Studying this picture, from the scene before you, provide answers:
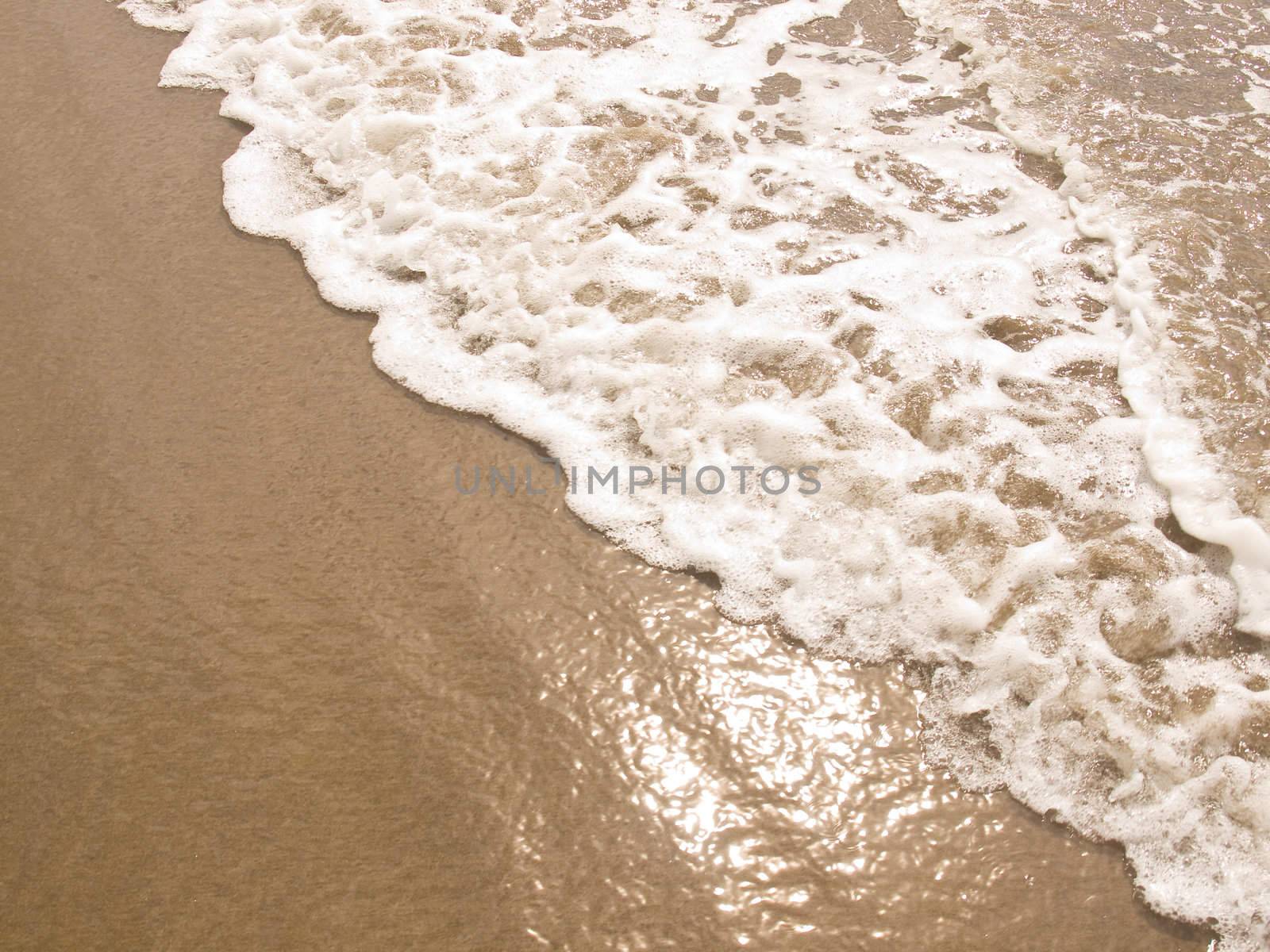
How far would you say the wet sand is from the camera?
171 centimetres

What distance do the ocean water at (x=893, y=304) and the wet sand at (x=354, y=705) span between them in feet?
0.45

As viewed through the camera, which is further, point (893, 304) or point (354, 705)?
point (893, 304)

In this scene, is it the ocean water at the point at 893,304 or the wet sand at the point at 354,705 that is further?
the ocean water at the point at 893,304

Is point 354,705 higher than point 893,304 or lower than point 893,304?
lower

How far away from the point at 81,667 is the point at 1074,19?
13.4 ft

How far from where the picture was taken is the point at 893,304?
2703 millimetres

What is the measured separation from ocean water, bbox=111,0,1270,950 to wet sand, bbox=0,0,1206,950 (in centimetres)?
14

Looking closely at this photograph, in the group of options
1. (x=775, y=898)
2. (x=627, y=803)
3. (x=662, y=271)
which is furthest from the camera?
(x=662, y=271)

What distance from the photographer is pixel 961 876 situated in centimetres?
175

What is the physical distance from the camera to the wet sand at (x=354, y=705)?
1.71m

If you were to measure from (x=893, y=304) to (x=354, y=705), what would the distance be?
5.95 feet

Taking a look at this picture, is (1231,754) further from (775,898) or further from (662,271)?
(662,271)

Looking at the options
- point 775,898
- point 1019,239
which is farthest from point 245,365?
point 1019,239

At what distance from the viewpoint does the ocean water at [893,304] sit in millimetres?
1991
